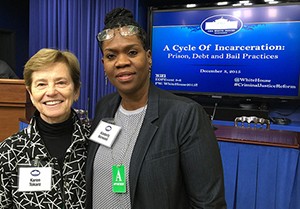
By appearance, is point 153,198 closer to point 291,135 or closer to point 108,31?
point 108,31

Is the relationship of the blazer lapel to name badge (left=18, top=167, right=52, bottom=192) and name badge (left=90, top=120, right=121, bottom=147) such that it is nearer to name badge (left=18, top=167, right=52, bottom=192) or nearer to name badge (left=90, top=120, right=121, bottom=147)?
name badge (left=90, top=120, right=121, bottom=147)

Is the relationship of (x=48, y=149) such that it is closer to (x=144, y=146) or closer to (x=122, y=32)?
(x=144, y=146)

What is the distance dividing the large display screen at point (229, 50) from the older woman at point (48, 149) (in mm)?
3038

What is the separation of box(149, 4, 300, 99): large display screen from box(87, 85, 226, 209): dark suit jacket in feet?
9.91

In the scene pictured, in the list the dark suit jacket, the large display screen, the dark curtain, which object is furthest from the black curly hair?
the dark curtain

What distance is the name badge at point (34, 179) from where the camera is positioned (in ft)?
3.58

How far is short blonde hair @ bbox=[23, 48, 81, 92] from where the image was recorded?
114cm

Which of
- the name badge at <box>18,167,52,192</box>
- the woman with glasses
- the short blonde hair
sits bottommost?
the name badge at <box>18,167,52,192</box>

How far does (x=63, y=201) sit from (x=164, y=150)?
1.34 feet

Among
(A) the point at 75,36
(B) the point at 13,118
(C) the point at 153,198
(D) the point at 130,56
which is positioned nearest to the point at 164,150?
(C) the point at 153,198

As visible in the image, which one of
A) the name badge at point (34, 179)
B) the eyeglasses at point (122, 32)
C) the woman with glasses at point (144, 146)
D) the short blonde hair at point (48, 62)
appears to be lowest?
the name badge at point (34, 179)

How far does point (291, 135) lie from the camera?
244 cm

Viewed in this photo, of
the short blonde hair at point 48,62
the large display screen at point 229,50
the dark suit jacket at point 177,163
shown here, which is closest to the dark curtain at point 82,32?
the large display screen at point 229,50

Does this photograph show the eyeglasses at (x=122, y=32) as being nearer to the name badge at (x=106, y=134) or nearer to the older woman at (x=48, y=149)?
the older woman at (x=48, y=149)
